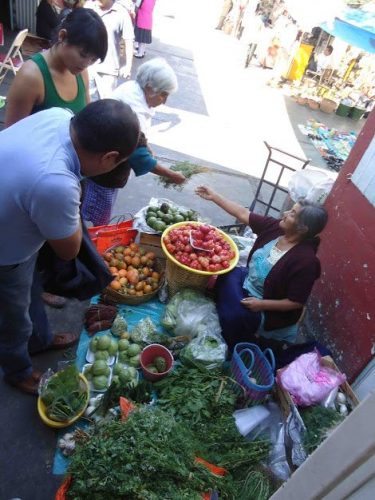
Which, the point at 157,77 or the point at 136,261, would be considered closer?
the point at 157,77

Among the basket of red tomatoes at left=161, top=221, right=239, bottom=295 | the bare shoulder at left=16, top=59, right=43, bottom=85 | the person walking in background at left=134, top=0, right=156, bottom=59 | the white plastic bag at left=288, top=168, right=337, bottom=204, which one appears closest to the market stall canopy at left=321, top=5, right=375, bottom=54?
the person walking in background at left=134, top=0, right=156, bottom=59

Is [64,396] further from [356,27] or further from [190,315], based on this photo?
[356,27]

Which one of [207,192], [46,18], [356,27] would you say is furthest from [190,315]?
[356,27]

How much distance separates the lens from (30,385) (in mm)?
2729

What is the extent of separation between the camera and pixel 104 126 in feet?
5.29

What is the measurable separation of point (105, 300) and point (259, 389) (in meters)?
1.59

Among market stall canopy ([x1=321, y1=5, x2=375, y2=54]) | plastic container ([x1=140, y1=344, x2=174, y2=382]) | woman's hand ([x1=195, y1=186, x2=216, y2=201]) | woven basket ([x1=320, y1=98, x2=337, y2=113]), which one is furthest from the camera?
woven basket ([x1=320, y1=98, x2=337, y2=113])

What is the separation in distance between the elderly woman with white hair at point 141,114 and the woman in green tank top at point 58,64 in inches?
27.6

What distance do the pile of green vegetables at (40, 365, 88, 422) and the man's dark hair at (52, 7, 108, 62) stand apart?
2.06 meters

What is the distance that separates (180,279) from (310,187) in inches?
72.0

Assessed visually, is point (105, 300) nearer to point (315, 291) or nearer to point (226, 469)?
point (226, 469)

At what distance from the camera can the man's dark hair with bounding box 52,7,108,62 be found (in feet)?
7.54

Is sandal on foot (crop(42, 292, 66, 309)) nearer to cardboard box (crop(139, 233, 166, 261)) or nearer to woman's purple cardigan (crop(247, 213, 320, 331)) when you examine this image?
cardboard box (crop(139, 233, 166, 261))

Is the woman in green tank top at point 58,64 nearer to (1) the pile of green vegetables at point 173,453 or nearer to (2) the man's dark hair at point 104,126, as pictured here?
(2) the man's dark hair at point 104,126
